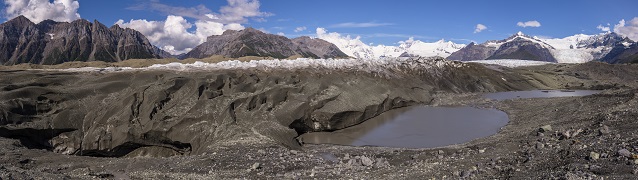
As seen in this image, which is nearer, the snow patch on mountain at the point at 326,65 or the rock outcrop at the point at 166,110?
the rock outcrop at the point at 166,110

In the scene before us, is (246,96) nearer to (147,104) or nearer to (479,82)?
(147,104)

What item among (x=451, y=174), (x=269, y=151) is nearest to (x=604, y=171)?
(x=451, y=174)

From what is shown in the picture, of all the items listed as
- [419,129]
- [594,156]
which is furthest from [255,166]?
[419,129]

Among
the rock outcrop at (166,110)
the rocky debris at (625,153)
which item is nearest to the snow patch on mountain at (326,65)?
the rock outcrop at (166,110)

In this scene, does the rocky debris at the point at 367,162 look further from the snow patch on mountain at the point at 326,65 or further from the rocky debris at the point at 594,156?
the snow patch on mountain at the point at 326,65

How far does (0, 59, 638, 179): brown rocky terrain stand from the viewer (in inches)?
766

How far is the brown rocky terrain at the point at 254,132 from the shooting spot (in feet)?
63.8

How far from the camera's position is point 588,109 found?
112 ft

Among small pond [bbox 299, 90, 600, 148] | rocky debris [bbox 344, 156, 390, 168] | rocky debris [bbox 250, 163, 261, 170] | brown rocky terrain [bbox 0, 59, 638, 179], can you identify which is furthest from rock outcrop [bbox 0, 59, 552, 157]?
rocky debris [bbox 344, 156, 390, 168]

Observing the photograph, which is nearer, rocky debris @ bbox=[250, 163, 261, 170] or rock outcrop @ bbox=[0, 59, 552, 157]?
rocky debris @ bbox=[250, 163, 261, 170]

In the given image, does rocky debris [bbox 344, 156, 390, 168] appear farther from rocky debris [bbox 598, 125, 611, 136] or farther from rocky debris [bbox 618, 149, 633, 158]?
rocky debris [bbox 598, 125, 611, 136]

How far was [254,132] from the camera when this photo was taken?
104 feet

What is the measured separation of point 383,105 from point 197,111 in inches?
822

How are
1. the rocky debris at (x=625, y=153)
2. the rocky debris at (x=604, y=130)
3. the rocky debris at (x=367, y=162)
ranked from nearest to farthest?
the rocky debris at (x=625, y=153) → the rocky debris at (x=604, y=130) → the rocky debris at (x=367, y=162)
